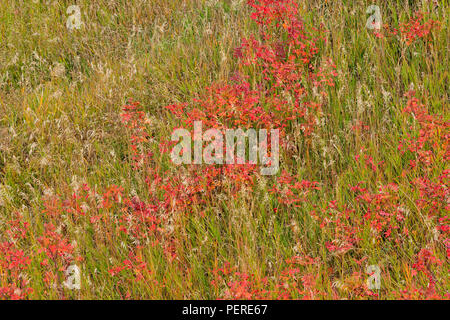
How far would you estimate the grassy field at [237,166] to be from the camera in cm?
314

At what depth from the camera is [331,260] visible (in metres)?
3.25

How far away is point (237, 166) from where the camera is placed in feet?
12.1

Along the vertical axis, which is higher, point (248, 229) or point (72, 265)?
point (248, 229)

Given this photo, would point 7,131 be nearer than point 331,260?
No

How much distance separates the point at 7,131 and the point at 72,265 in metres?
1.97

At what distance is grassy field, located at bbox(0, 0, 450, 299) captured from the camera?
314cm

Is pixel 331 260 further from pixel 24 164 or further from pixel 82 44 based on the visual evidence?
pixel 82 44

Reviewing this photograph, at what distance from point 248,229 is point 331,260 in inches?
22.3
